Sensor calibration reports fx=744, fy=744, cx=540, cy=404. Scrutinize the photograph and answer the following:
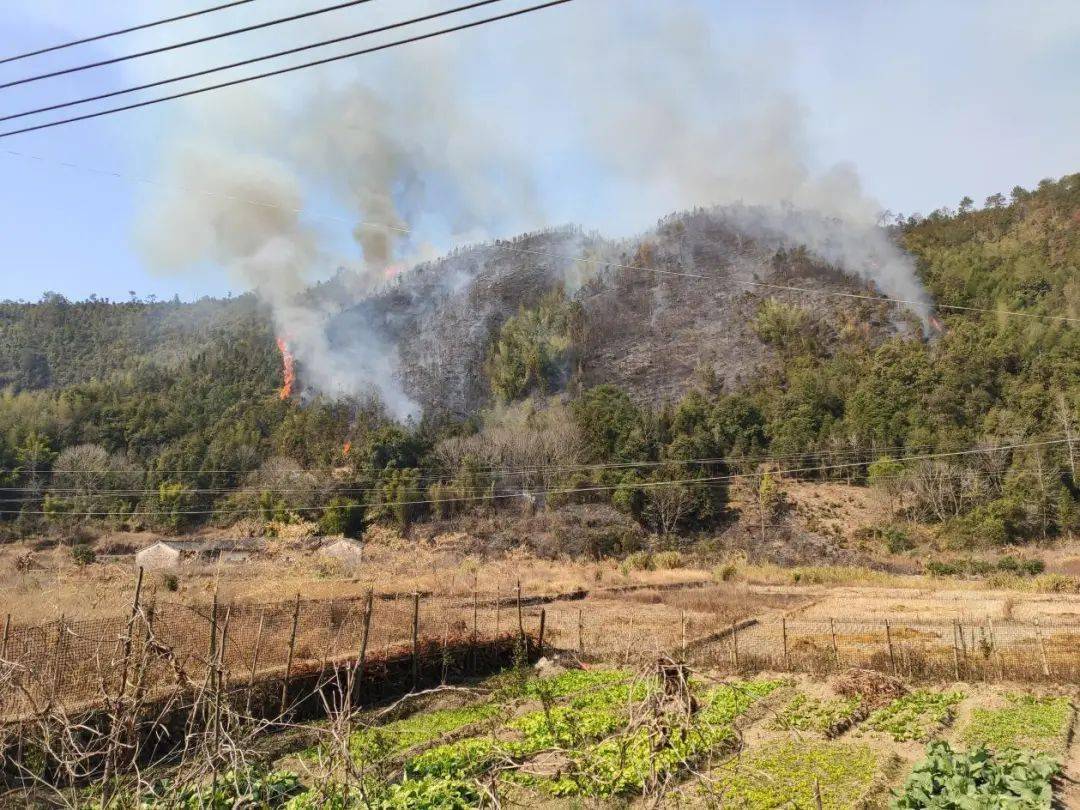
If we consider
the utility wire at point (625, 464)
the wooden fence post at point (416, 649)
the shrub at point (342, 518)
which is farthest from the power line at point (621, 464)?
the wooden fence post at point (416, 649)

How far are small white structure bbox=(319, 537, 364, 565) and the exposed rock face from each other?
3960 cm

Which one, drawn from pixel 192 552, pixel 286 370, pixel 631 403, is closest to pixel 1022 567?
pixel 631 403

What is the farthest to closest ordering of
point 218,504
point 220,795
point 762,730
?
1. point 218,504
2. point 762,730
3. point 220,795

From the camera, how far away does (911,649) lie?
63.9 feet

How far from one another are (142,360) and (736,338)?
288 ft

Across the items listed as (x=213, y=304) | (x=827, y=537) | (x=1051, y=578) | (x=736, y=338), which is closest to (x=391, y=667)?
(x=1051, y=578)

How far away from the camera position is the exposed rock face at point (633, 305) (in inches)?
3829

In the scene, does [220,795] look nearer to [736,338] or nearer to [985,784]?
[985,784]

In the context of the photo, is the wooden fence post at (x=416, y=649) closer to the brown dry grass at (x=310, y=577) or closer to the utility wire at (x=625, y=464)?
the brown dry grass at (x=310, y=577)

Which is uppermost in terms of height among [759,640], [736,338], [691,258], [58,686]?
[691,258]

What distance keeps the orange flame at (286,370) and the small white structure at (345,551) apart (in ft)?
155

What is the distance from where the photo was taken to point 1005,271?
8769cm

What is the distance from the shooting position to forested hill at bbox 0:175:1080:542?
210 ft

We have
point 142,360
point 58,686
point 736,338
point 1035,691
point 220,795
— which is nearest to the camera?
point 220,795
